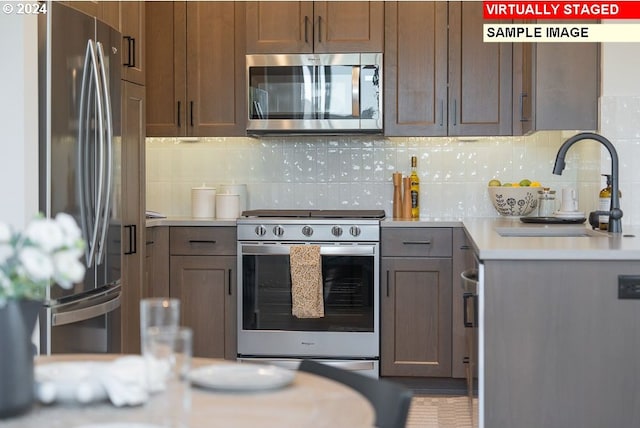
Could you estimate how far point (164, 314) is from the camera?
139 centimetres

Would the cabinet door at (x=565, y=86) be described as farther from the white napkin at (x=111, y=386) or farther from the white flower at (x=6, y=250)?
the white flower at (x=6, y=250)

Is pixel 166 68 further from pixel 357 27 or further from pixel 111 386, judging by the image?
pixel 111 386

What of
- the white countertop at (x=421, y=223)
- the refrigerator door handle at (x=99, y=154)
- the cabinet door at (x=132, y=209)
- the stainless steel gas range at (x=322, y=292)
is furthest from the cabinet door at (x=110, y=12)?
the white countertop at (x=421, y=223)

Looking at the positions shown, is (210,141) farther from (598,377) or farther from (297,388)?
(297,388)

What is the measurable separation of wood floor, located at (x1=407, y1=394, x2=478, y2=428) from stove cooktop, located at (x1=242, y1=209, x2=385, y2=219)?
1.00 meters

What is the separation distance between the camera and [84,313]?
355 cm

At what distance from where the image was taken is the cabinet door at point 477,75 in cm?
493

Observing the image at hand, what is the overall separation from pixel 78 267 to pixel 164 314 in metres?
0.15

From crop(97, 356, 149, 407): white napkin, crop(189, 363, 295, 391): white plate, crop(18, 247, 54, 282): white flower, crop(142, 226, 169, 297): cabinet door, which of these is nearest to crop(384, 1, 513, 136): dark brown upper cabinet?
crop(142, 226, 169, 297): cabinet door

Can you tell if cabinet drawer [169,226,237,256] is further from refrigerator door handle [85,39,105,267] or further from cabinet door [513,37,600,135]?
cabinet door [513,37,600,135]

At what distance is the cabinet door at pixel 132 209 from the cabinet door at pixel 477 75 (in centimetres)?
172

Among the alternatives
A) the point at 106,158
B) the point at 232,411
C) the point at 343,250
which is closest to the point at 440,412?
the point at 343,250

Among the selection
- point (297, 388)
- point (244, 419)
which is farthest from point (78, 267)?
point (297, 388)

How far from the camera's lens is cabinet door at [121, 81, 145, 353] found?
167 inches
